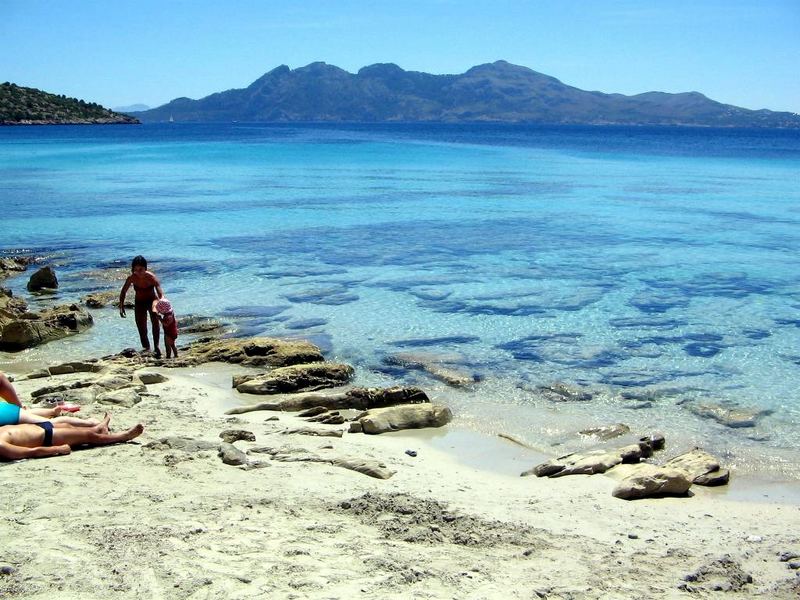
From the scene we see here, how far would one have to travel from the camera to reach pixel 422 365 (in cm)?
1359

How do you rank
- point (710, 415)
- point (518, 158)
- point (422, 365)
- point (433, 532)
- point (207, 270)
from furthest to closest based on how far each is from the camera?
point (518, 158), point (207, 270), point (422, 365), point (710, 415), point (433, 532)

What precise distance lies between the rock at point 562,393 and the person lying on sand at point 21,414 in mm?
6410

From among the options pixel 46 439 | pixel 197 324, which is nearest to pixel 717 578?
pixel 46 439

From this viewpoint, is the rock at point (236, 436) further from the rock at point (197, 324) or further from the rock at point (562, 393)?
the rock at point (197, 324)

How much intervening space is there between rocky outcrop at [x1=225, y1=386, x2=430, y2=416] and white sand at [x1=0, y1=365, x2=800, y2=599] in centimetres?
198

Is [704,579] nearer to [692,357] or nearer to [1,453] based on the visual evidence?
[1,453]

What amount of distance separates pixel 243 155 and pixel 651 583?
70.9 m

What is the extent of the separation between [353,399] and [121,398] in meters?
3.02

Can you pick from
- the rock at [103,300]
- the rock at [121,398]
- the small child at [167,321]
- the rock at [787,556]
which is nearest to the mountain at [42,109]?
the rock at [103,300]

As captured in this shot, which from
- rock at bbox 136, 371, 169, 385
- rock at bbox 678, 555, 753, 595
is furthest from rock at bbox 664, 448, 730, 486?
rock at bbox 136, 371, 169, 385

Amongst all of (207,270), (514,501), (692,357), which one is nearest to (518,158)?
(207,270)

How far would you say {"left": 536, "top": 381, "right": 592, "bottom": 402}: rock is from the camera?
475 inches

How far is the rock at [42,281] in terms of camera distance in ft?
63.3

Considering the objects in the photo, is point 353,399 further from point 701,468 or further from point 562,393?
point 701,468
